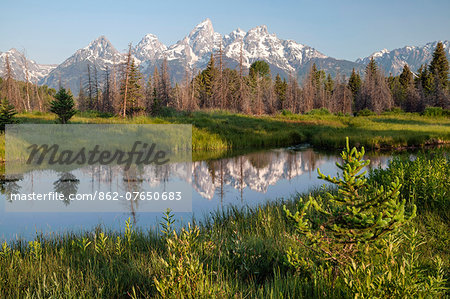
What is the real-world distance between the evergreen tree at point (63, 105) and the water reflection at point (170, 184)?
840 cm

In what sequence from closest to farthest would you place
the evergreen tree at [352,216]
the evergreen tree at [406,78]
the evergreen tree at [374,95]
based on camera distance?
the evergreen tree at [352,216] → the evergreen tree at [374,95] → the evergreen tree at [406,78]

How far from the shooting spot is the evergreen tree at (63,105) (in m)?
21.8

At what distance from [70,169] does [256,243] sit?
13.8 metres

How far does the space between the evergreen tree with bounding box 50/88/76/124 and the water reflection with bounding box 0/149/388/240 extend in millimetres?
8401

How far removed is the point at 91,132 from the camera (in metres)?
22.1

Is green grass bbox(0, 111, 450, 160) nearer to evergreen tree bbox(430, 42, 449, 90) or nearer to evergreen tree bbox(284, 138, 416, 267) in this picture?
evergreen tree bbox(284, 138, 416, 267)

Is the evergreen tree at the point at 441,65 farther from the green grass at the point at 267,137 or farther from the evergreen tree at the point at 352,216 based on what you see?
the evergreen tree at the point at 352,216

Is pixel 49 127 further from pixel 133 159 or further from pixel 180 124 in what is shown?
pixel 180 124

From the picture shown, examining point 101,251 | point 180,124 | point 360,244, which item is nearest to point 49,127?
point 180,124

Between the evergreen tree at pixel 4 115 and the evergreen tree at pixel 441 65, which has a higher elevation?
the evergreen tree at pixel 441 65

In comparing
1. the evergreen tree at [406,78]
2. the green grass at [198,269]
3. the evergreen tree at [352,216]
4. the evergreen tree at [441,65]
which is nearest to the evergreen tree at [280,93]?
the evergreen tree at [406,78]

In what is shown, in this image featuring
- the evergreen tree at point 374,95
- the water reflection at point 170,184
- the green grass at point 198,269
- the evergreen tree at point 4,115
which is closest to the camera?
the green grass at point 198,269

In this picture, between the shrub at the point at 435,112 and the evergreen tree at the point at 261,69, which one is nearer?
the shrub at the point at 435,112

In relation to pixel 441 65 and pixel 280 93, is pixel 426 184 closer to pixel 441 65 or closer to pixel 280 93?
pixel 441 65
